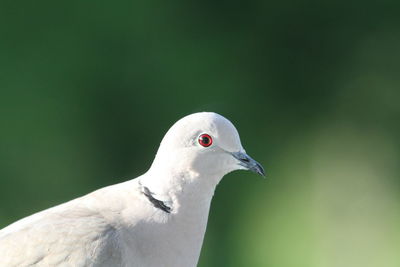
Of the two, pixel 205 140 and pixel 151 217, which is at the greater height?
pixel 205 140

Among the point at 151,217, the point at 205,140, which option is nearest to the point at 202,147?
the point at 205,140

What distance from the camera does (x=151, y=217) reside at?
1233 millimetres

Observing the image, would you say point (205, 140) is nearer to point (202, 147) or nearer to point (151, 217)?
point (202, 147)

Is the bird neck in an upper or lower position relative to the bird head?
lower

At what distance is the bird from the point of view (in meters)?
1.20

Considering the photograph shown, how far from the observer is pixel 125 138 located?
306 cm

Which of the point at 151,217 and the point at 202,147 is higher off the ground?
the point at 202,147

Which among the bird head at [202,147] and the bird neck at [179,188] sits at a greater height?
the bird head at [202,147]

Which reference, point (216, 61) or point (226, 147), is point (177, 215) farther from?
point (216, 61)

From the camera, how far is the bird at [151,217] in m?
1.20

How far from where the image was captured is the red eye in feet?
4.11

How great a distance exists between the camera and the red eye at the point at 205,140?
49.3 inches

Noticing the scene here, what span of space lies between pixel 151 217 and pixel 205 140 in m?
0.18

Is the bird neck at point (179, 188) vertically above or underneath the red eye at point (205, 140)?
underneath
